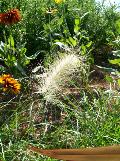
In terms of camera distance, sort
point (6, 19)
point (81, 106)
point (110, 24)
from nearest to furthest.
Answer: point (81, 106) → point (6, 19) → point (110, 24)

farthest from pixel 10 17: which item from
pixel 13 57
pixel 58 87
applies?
pixel 58 87

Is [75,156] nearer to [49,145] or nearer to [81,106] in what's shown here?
[49,145]

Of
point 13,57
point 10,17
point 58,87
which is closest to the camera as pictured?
point 58,87

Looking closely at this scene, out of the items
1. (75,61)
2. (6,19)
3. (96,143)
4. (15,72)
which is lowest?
(96,143)

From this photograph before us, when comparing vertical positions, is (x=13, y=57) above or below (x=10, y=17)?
below

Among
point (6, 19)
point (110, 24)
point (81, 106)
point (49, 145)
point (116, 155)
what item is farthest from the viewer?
point (110, 24)

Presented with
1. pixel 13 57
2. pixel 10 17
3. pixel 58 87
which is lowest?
pixel 58 87

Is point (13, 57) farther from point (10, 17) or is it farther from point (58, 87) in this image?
point (58, 87)

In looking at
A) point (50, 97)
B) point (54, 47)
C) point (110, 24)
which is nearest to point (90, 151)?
point (50, 97)

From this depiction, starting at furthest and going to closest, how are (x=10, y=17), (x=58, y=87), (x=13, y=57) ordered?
(x=13, y=57) < (x=10, y=17) < (x=58, y=87)

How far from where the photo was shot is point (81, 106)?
2934mm

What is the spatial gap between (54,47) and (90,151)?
3501 millimetres

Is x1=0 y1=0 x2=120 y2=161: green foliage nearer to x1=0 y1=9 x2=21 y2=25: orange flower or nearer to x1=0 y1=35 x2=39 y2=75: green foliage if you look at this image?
x1=0 y1=35 x2=39 y2=75: green foliage

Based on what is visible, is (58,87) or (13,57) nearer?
(58,87)
